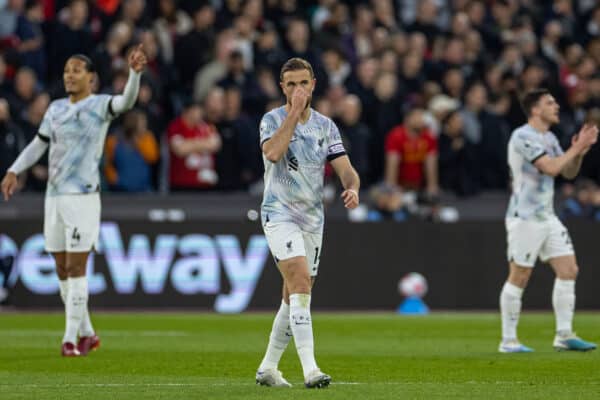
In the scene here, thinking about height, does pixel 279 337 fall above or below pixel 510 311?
above

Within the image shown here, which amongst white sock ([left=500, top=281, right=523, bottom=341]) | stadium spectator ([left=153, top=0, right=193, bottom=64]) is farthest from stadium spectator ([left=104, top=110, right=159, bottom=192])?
white sock ([left=500, top=281, right=523, bottom=341])

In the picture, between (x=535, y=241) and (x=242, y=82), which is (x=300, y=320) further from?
(x=242, y=82)

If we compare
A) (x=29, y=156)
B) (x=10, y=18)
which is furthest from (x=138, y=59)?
(x=10, y=18)

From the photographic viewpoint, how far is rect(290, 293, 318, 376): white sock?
9.84 metres

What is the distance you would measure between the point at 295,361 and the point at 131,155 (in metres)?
9.37

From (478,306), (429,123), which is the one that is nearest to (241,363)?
(478,306)

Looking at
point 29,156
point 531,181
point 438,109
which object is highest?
point 438,109

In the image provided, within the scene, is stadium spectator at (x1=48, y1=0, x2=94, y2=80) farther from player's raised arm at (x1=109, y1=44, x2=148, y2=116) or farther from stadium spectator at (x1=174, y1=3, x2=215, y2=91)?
player's raised arm at (x1=109, y1=44, x2=148, y2=116)

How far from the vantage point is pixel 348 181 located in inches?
402

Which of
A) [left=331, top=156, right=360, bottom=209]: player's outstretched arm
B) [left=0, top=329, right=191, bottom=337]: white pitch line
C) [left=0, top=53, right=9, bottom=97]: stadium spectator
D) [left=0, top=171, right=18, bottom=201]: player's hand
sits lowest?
[left=0, top=329, right=191, bottom=337]: white pitch line

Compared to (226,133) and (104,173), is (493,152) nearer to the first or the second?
(226,133)

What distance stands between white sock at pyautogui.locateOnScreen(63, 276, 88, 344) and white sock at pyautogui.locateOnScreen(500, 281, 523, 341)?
429cm

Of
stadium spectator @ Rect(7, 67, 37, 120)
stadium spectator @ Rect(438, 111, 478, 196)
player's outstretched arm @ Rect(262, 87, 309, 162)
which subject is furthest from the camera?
stadium spectator @ Rect(438, 111, 478, 196)

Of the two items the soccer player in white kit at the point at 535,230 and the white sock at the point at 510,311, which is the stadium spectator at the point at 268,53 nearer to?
the soccer player in white kit at the point at 535,230
